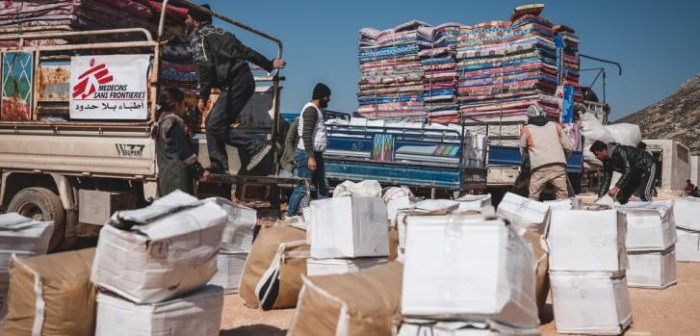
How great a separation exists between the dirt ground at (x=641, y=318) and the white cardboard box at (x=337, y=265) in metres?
0.42

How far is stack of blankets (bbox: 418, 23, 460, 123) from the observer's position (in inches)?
596

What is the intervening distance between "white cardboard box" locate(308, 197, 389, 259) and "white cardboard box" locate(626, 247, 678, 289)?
9.69ft

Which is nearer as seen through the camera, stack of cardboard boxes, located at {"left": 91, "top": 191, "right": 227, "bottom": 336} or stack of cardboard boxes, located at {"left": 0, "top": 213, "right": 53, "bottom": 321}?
stack of cardboard boxes, located at {"left": 91, "top": 191, "right": 227, "bottom": 336}

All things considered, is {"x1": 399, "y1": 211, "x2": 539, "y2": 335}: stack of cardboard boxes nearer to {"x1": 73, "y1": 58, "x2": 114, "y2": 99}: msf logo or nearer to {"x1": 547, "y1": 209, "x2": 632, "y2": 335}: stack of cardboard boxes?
{"x1": 547, "y1": 209, "x2": 632, "y2": 335}: stack of cardboard boxes

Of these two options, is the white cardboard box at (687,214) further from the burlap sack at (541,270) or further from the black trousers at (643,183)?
the burlap sack at (541,270)

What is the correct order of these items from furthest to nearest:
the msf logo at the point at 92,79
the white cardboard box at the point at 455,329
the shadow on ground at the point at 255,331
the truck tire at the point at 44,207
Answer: the truck tire at the point at 44,207
the msf logo at the point at 92,79
the shadow on ground at the point at 255,331
the white cardboard box at the point at 455,329

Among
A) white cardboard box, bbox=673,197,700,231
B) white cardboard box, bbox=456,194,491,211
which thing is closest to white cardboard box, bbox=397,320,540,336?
white cardboard box, bbox=456,194,491,211

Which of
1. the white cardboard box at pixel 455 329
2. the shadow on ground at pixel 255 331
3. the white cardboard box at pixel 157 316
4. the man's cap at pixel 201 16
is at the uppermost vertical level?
the man's cap at pixel 201 16

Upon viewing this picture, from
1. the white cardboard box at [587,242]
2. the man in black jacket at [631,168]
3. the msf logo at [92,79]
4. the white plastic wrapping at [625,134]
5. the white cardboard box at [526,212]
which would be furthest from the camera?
the white plastic wrapping at [625,134]

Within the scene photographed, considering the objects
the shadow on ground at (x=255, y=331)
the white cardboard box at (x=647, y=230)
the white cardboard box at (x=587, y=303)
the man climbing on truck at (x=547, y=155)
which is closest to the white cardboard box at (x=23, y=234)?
the shadow on ground at (x=255, y=331)

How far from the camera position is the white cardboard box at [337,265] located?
4.41 meters

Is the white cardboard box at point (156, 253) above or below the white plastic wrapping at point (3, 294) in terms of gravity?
above

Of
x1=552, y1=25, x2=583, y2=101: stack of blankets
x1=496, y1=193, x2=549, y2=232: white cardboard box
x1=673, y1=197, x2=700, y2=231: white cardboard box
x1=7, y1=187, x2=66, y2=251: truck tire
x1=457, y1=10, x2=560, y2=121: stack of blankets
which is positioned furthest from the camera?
x1=552, y1=25, x2=583, y2=101: stack of blankets

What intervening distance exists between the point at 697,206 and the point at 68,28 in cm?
759
